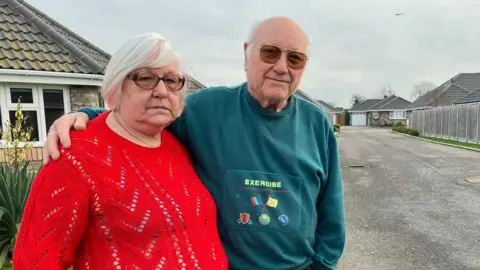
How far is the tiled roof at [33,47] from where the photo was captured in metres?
7.65

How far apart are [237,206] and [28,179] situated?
3.22 metres

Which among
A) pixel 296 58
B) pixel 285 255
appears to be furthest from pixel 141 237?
pixel 296 58

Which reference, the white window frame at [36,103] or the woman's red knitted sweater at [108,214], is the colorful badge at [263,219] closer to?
the woman's red knitted sweater at [108,214]

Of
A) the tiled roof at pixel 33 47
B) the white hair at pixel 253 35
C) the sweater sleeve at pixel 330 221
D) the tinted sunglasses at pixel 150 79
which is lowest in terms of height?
the sweater sleeve at pixel 330 221

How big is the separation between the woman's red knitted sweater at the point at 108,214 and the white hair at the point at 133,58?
0.50 feet

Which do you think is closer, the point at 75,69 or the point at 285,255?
the point at 285,255

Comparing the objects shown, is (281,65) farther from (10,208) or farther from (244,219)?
(10,208)

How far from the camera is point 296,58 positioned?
5.58ft

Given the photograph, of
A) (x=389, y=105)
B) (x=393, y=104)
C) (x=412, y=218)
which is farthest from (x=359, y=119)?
(x=412, y=218)

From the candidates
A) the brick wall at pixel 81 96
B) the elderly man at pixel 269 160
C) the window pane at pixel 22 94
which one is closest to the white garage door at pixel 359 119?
the brick wall at pixel 81 96

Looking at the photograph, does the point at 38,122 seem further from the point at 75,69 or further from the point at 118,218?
the point at 118,218

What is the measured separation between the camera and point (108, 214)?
1.21 m

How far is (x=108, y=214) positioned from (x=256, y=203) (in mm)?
686

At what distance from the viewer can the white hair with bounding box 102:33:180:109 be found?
1.34 metres
